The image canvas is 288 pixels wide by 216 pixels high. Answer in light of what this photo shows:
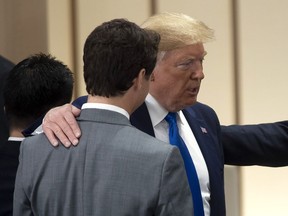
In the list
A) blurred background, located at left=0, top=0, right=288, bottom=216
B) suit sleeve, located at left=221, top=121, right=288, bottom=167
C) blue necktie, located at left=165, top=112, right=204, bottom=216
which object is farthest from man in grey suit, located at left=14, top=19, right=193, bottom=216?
blurred background, located at left=0, top=0, right=288, bottom=216

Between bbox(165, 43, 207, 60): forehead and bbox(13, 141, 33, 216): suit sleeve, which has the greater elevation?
bbox(165, 43, 207, 60): forehead

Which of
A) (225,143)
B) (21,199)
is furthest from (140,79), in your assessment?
(225,143)

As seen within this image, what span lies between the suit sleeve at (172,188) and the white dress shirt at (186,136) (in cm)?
51

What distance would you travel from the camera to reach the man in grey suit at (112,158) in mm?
1576

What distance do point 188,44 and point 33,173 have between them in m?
0.67

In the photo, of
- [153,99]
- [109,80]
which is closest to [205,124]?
[153,99]

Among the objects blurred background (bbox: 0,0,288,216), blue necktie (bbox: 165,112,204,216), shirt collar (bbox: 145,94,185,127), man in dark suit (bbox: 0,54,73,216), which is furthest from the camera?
blurred background (bbox: 0,0,288,216)

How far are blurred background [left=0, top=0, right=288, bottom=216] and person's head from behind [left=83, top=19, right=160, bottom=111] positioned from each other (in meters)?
1.56

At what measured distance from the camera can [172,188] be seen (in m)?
1.58

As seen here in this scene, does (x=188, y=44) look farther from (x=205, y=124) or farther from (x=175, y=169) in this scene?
(x=175, y=169)

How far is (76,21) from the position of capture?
11.2 feet

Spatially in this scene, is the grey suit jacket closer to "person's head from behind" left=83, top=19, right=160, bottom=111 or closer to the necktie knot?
"person's head from behind" left=83, top=19, right=160, bottom=111

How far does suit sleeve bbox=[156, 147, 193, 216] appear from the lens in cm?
157

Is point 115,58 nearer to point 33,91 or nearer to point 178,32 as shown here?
point 178,32
